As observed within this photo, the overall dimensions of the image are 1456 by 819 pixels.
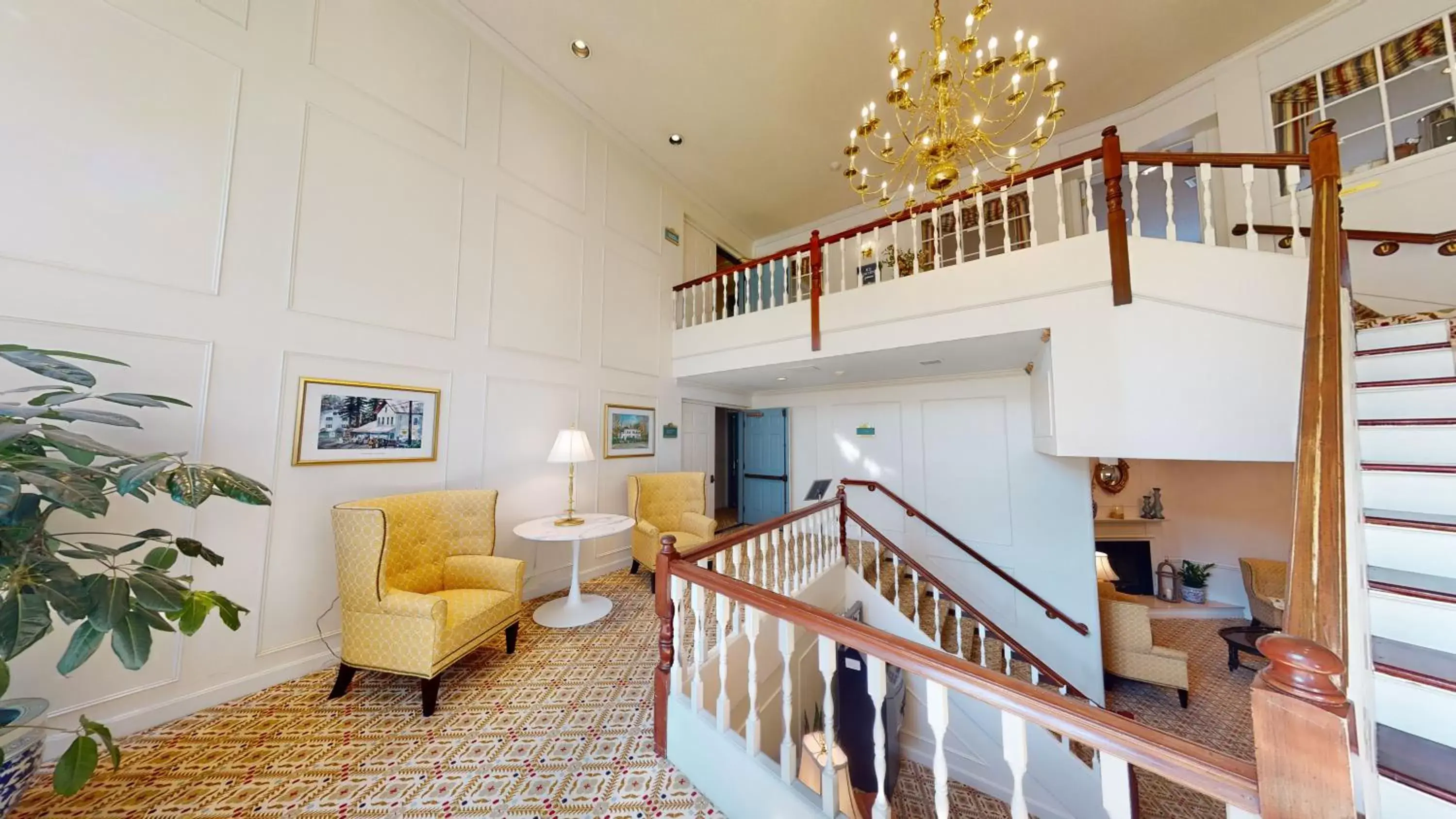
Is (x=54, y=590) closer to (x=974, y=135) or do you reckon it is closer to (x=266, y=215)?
(x=266, y=215)

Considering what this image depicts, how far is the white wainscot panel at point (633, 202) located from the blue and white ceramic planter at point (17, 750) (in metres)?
4.47

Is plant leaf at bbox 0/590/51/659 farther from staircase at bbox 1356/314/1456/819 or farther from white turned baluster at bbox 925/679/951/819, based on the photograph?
staircase at bbox 1356/314/1456/819

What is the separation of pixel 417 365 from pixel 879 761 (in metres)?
3.52

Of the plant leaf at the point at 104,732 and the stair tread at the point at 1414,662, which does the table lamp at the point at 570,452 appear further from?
the stair tread at the point at 1414,662

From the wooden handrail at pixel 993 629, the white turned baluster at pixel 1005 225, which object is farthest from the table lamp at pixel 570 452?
the white turned baluster at pixel 1005 225

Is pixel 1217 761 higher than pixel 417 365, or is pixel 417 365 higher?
Result: pixel 417 365

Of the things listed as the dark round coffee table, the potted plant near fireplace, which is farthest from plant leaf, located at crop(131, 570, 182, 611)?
the potted plant near fireplace

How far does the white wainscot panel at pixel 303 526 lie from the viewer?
8.04 ft

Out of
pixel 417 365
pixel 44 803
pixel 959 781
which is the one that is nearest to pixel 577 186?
pixel 417 365

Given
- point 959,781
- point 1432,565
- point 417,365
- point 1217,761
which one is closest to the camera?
point 1217,761

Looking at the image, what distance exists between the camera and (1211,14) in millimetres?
3486

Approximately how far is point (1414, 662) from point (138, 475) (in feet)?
12.3

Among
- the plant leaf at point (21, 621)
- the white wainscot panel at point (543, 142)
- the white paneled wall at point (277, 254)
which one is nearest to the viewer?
the plant leaf at point (21, 621)

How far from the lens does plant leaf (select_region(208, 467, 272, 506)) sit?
4.92 feet
